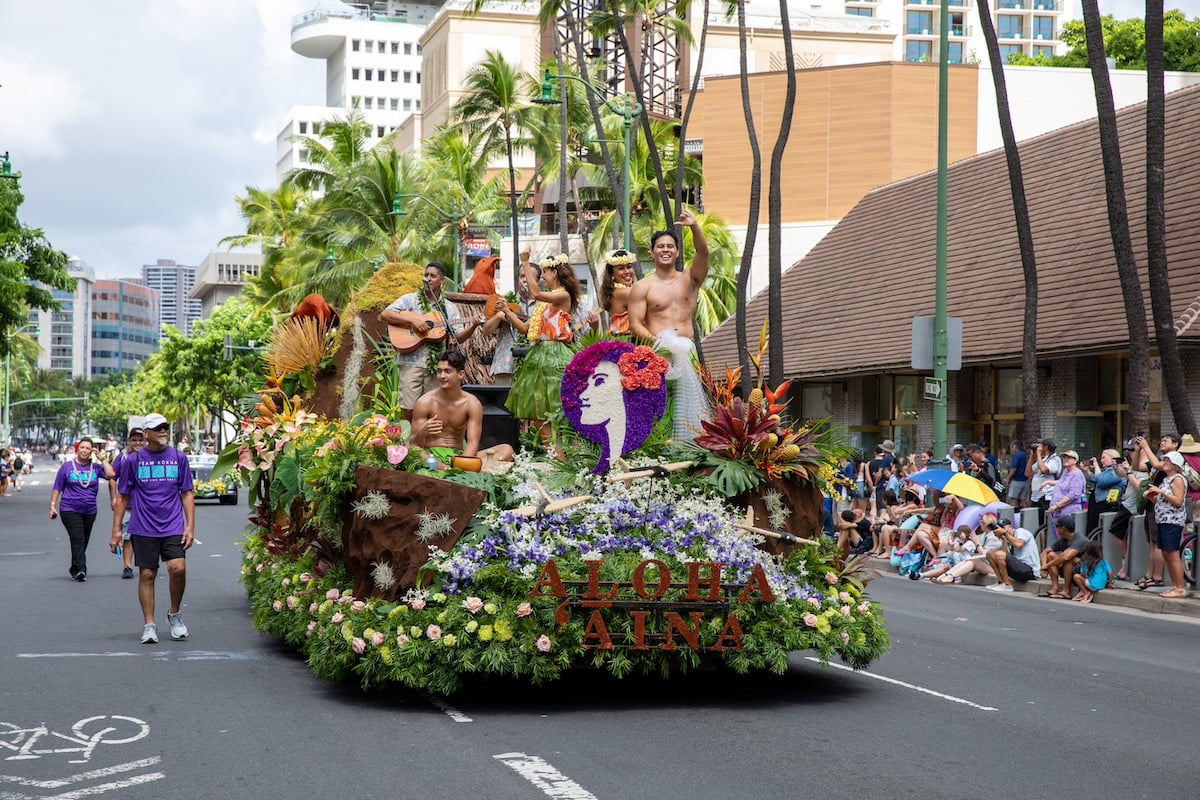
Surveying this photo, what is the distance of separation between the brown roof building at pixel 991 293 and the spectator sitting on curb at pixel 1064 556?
16.9 feet

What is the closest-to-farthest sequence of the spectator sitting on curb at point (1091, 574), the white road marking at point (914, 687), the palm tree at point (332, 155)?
the white road marking at point (914, 687), the spectator sitting on curb at point (1091, 574), the palm tree at point (332, 155)

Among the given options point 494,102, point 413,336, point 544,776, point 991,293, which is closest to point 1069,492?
point 991,293

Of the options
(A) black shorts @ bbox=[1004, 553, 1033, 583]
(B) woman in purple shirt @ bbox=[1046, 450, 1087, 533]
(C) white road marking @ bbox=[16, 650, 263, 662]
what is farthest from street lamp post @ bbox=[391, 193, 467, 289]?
(C) white road marking @ bbox=[16, 650, 263, 662]

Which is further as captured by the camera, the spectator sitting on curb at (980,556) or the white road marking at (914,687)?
the spectator sitting on curb at (980,556)

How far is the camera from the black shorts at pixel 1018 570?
19.4m

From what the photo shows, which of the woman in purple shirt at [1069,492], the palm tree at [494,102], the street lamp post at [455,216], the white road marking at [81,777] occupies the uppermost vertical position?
the palm tree at [494,102]

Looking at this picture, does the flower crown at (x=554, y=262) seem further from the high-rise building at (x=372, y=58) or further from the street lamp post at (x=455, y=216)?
the high-rise building at (x=372, y=58)

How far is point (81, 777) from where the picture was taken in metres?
7.18

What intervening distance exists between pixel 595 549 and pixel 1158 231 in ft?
44.8

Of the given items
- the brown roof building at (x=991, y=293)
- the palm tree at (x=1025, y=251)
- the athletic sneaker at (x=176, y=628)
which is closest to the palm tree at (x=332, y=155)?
the brown roof building at (x=991, y=293)

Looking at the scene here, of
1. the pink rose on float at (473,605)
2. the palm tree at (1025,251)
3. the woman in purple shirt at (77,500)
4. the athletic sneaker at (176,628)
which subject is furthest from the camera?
the palm tree at (1025,251)

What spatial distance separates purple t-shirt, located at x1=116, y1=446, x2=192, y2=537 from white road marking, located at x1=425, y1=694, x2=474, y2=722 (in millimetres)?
3595

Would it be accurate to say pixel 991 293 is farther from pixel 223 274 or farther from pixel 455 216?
pixel 223 274

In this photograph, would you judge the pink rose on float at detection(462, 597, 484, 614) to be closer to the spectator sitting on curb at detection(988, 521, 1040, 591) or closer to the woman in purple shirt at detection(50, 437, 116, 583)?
the woman in purple shirt at detection(50, 437, 116, 583)
